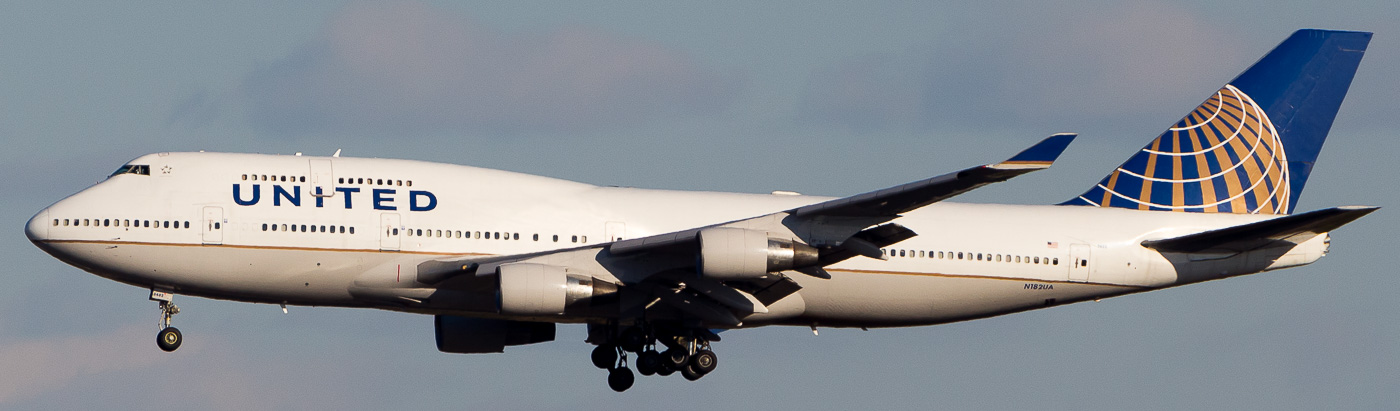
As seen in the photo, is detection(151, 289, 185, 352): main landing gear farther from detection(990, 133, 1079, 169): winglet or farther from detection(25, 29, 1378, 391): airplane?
detection(990, 133, 1079, 169): winglet

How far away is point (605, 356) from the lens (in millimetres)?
44312

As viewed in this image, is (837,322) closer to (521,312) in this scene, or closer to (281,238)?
(521,312)

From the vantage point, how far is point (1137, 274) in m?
42.7

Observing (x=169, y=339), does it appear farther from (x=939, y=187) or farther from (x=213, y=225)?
(x=939, y=187)

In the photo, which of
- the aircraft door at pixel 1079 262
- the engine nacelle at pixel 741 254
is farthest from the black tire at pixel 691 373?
the aircraft door at pixel 1079 262

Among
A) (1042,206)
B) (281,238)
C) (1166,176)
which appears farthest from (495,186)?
(1166,176)

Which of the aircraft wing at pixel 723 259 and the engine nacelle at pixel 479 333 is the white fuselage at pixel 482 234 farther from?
the engine nacelle at pixel 479 333

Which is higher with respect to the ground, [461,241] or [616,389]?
[461,241]

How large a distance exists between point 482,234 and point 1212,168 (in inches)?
749

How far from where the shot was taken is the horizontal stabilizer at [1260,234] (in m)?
39.2

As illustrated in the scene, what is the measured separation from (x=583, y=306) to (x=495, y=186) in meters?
3.70

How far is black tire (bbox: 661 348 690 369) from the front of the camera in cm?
4200

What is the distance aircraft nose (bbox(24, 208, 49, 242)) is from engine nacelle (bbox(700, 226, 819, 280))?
13755mm

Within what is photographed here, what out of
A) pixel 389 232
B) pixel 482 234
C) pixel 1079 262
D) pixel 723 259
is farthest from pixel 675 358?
pixel 1079 262
